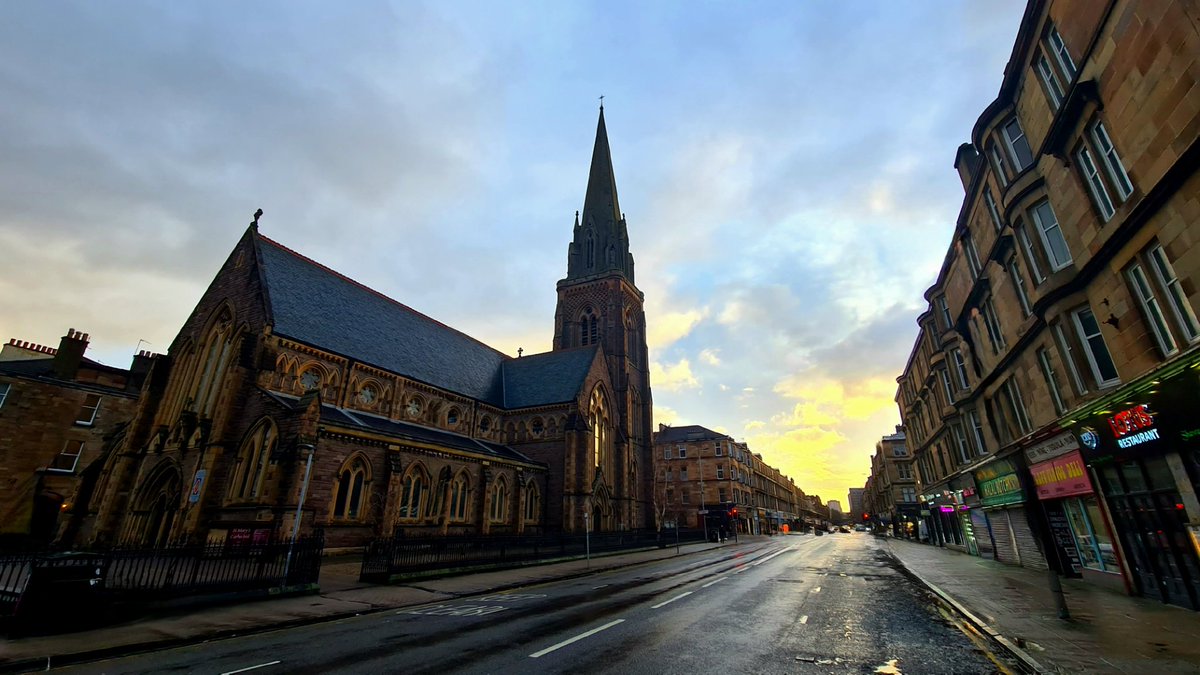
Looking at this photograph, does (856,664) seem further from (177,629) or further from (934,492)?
(934,492)

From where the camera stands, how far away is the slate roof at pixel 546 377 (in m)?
37.1

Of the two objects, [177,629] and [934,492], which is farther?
[934,492]

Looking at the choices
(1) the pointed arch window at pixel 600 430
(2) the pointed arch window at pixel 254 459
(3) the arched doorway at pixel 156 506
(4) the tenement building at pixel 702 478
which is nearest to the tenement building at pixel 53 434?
(3) the arched doorway at pixel 156 506

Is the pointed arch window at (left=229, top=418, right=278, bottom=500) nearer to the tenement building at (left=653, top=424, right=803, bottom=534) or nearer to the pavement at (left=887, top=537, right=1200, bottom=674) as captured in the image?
the pavement at (left=887, top=537, right=1200, bottom=674)

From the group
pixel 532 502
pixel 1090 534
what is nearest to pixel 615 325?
pixel 532 502

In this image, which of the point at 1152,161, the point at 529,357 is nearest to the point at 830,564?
the point at 1152,161

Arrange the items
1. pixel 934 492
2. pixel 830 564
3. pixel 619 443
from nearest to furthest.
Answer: pixel 830 564 → pixel 934 492 → pixel 619 443

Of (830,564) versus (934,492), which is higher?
(934,492)

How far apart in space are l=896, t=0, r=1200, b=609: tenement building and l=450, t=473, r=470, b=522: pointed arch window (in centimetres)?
2446

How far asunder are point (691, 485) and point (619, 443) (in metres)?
30.3

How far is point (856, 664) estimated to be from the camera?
260 inches

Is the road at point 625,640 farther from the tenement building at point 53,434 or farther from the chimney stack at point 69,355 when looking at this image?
the chimney stack at point 69,355

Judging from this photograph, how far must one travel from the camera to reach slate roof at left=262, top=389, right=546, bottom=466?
2183 cm

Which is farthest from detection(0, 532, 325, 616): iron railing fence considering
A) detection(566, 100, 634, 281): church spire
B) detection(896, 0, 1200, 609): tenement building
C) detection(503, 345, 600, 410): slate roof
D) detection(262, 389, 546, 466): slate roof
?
detection(566, 100, 634, 281): church spire
